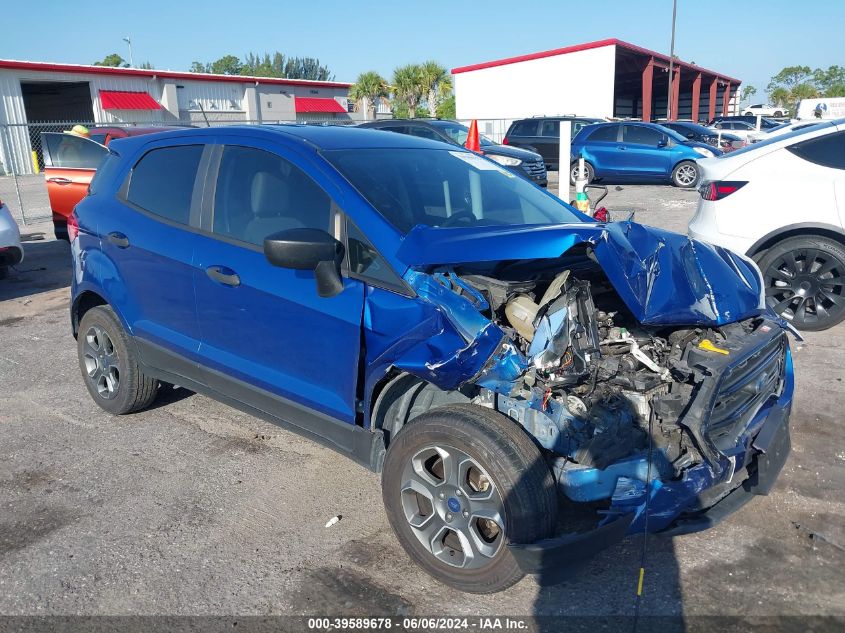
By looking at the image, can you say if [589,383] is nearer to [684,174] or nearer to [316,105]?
[684,174]

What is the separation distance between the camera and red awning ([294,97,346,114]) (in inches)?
1774

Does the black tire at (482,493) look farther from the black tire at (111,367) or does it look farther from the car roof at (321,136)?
the black tire at (111,367)

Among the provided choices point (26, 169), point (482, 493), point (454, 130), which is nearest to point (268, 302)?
point (482, 493)

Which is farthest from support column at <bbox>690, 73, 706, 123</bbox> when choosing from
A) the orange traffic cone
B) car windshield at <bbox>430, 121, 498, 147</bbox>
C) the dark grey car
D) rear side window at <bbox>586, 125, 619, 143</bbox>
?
the orange traffic cone

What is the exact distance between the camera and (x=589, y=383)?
2928 millimetres

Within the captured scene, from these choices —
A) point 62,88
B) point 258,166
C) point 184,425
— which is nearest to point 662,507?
point 258,166

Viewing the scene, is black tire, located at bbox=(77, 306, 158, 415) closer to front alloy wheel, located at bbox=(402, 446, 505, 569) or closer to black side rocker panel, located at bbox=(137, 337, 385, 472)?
black side rocker panel, located at bbox=(137, 337, 385, 472)

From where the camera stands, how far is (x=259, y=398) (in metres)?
3.73

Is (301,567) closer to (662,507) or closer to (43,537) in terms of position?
(43,537)

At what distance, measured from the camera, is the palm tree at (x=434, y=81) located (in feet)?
144

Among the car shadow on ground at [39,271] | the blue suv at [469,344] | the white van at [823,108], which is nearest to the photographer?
the blue suv at [469,344]

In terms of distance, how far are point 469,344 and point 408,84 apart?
44.1 meters

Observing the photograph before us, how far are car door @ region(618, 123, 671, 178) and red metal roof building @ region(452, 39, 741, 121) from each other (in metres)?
20.8

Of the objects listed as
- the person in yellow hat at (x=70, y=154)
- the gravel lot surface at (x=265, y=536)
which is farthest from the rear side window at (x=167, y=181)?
the person in yellow hat at (x=70, y=154)
